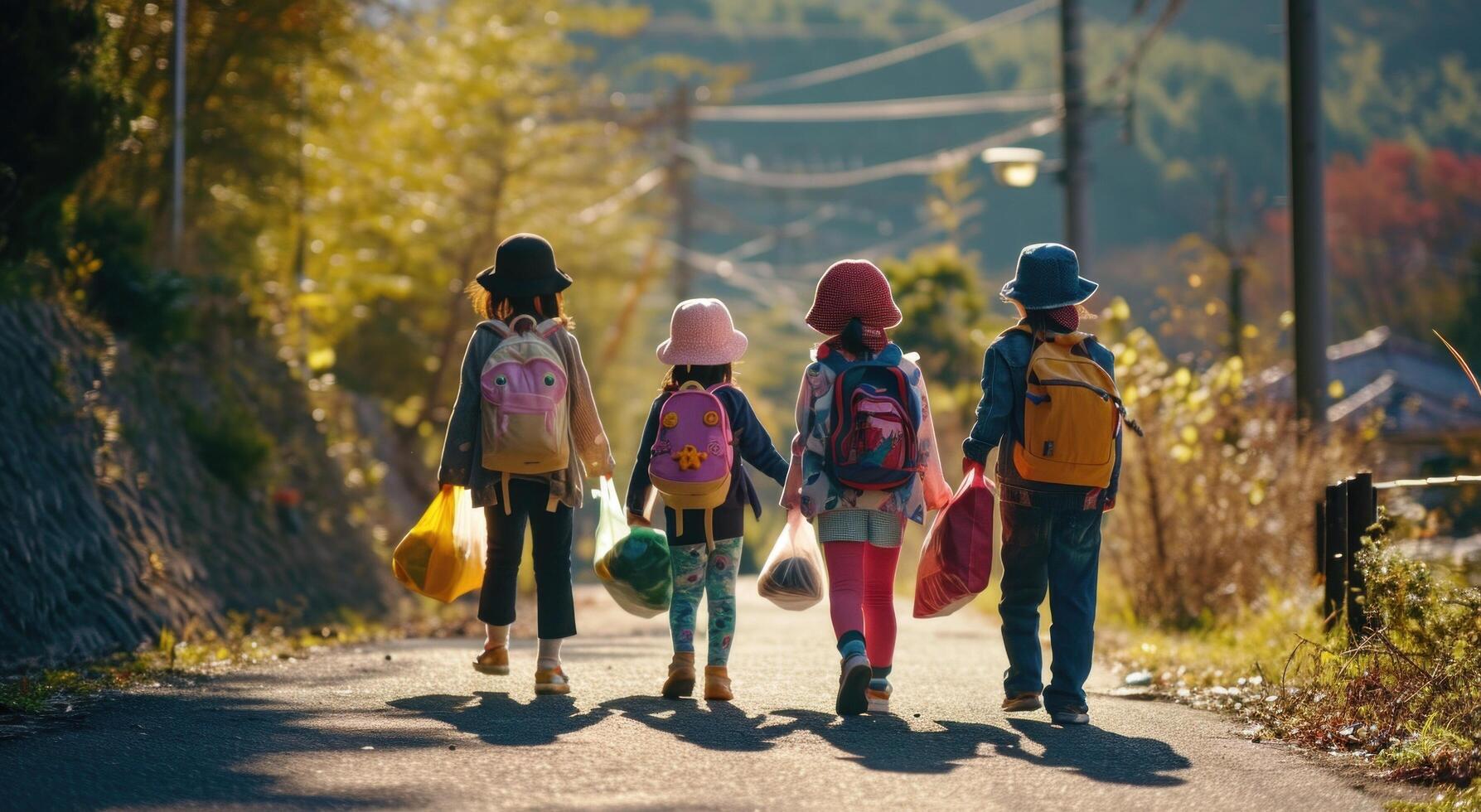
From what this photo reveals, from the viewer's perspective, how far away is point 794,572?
6734 millimetres

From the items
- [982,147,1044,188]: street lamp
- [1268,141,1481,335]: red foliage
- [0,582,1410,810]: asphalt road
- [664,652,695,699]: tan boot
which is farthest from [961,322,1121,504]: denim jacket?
[1268,141,1481,335]: red foliage

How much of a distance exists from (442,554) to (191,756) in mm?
2247

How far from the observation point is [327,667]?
7.95m

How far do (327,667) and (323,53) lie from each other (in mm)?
8689

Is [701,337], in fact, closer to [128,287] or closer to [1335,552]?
[1335,552]

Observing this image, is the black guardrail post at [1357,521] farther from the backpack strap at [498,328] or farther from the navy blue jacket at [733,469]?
the backpack strap at [498,328]

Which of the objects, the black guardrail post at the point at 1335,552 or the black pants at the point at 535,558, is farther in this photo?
the black guardrail post at the point at 1335,552

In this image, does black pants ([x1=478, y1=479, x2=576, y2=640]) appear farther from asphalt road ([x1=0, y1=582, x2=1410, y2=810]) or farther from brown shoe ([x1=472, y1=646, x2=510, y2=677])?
asphalt road ([x1=0, y1=582, x2=1410, y2=810])

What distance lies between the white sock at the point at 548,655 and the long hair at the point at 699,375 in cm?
117

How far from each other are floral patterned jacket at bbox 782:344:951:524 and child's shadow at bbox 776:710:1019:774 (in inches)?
32.3

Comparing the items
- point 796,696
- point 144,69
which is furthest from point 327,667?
point 144,69

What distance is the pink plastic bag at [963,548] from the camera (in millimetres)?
6652

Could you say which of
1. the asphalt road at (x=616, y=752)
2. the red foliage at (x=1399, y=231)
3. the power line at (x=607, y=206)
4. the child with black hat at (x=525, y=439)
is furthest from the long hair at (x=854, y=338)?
the red foliage at (x=1399, y=231)

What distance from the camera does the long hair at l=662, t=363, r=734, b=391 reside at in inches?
281
